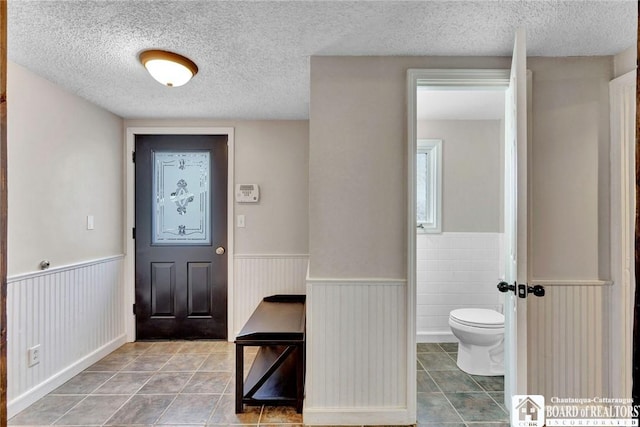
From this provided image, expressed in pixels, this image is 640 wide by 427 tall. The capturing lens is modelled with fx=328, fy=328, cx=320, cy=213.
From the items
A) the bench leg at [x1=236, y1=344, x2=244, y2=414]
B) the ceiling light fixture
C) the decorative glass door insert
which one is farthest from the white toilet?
the ceiling light fixture

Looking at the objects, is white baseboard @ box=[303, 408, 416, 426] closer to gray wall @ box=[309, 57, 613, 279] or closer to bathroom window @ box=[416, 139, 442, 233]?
gray wall @ box=[309, 57, 613, 279]

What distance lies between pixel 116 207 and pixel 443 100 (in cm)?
310

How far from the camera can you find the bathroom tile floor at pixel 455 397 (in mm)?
1936

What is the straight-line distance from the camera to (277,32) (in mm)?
1679

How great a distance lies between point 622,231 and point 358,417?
6.07ft

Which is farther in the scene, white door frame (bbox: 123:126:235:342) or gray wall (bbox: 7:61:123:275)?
white door frame (bbox: 123:126:235:342)

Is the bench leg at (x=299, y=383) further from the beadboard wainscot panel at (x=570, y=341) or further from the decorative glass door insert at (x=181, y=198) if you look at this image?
the decorative glass door insert at (x=181, y=198)

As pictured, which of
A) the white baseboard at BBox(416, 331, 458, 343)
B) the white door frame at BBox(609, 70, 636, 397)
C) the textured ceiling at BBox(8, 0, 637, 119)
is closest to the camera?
the textured ceiling at BBox(8, 0, 637, 119)

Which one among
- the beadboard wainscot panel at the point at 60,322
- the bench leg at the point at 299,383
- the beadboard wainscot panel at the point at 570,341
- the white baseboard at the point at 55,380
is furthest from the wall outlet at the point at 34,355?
the beadboard wainscot panel at the point at 570,341

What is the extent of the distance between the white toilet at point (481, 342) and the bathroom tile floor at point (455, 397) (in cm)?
7

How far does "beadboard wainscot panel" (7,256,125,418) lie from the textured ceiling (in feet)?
4.72

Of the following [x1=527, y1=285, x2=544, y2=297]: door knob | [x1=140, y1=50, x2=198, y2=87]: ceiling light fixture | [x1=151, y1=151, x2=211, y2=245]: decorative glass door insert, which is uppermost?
[x1=140, y1=50, x2=198, y2=87]: ceiling light fixture

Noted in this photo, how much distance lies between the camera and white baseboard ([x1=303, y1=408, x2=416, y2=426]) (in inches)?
74.3

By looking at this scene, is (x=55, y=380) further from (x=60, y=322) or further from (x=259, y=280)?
(x=259, y=280)
